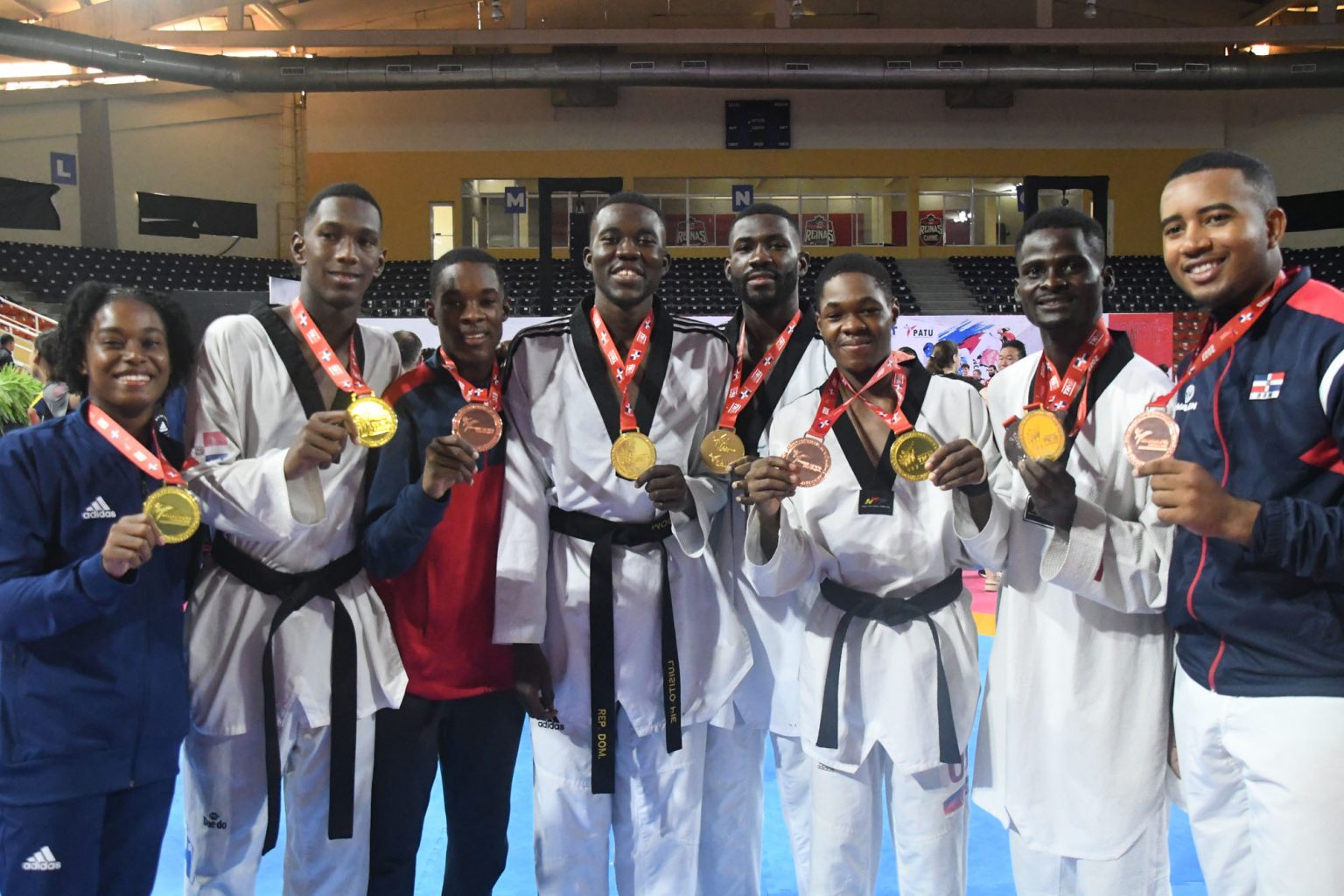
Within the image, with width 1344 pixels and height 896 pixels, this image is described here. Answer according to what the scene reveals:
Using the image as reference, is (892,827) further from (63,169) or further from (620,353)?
(63,169)

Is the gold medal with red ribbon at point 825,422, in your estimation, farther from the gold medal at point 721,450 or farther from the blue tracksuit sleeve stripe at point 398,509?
the blue tracksuit sleeve stripe at point 398,509

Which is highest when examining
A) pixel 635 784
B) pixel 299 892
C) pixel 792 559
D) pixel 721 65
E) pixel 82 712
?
pixel 721 65

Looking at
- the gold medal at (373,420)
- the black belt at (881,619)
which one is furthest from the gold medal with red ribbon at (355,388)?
the black belt at (881,619)

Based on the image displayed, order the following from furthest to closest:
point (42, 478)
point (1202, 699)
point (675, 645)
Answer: point (675, 645) < point (42, 478) < point (1202, 699)

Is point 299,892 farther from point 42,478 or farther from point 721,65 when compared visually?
point 721,65

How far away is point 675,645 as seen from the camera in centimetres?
255

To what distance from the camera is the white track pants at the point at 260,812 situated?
2.39 meters

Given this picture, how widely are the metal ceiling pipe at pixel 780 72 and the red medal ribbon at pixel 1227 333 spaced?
17.2m

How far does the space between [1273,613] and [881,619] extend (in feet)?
2.72

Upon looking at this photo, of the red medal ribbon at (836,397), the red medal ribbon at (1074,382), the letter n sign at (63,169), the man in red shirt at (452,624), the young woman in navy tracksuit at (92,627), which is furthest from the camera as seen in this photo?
the letter n sign at (63,169)

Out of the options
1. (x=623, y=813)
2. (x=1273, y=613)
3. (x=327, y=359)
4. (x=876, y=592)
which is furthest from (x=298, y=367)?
(x=1273, y=613)

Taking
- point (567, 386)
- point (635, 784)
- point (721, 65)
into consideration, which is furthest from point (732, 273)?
point (721, 65)

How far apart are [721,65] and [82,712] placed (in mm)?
17809

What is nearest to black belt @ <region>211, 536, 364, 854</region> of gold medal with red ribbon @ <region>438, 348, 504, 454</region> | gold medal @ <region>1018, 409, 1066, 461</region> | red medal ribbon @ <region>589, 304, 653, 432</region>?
gold medal with red ribbon @ <region>438, 348, 504, 454</region>
